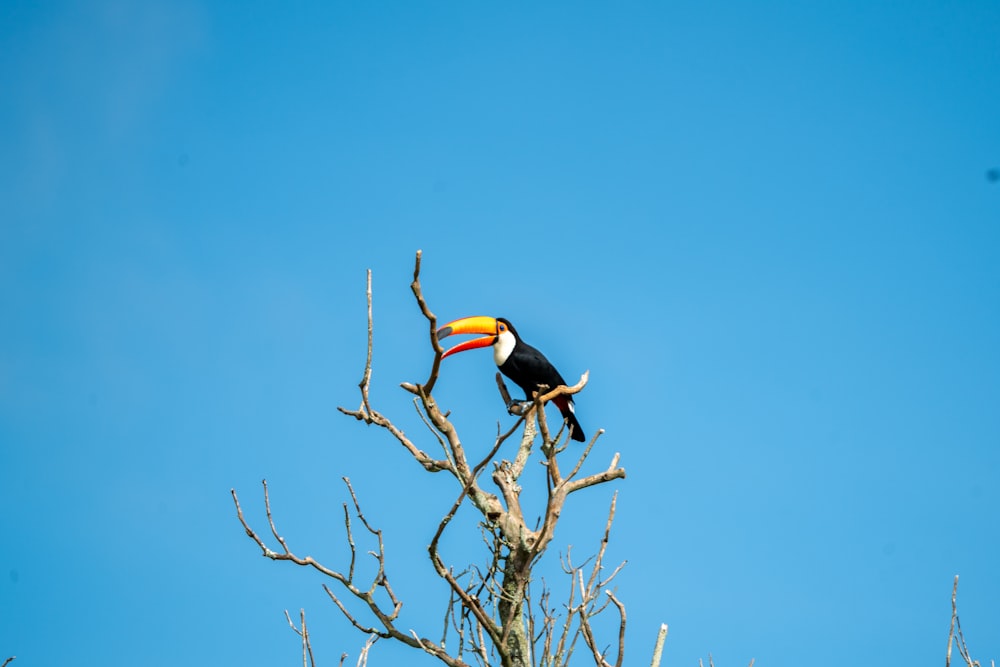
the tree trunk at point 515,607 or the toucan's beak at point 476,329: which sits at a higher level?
the toucan's beak at point 476,329

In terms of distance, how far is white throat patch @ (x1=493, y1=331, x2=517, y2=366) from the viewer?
28.4ft

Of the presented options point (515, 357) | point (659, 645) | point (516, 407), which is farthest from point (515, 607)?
point (515, 357)

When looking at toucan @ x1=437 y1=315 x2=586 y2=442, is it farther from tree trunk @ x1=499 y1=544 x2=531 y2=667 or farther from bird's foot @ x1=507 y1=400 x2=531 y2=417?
tree trunk @ x1=499 y1=544 x2=531 y2=667

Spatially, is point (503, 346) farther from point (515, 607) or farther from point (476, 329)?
point (515, 607)

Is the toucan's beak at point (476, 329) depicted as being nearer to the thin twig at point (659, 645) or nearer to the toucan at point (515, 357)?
the toucan at point (515, 357)

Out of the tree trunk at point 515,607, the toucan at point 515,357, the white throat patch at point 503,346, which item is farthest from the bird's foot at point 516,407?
the tree trunk at point 515,607

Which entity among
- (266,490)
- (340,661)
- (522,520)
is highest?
(522,520)

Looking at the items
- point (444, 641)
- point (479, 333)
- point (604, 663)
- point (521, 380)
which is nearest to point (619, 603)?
point (604, 663)

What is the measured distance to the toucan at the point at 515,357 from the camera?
8391 mm

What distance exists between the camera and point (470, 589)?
5.42 m

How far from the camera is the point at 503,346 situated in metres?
8.70

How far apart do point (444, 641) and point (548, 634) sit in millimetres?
493

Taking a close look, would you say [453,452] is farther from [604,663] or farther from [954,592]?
[954,592]

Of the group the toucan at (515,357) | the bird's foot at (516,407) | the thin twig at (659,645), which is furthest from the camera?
the toucan at (515,357)
